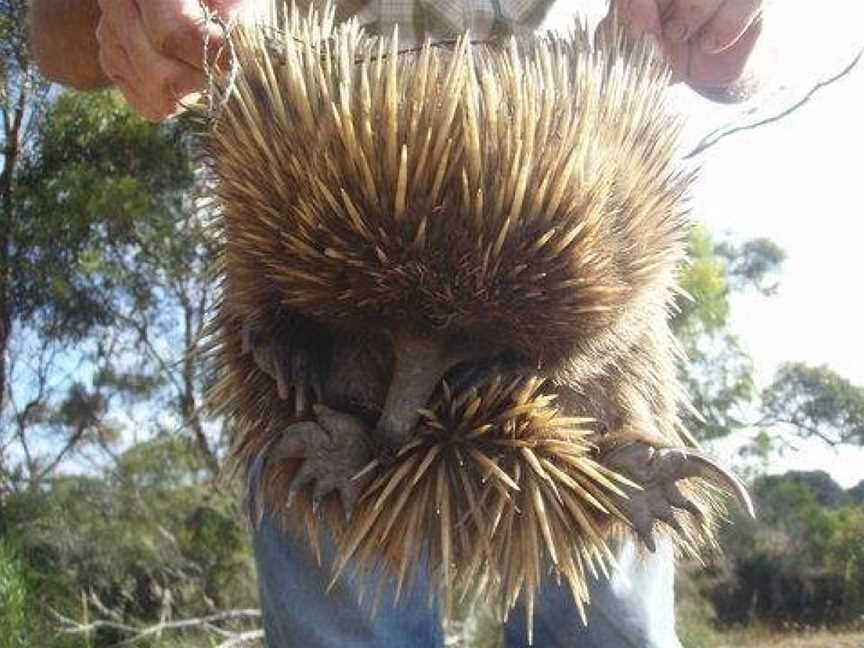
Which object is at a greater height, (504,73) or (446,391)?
(504,73)

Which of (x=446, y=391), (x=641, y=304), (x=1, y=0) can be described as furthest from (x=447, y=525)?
(x=1, y=0)

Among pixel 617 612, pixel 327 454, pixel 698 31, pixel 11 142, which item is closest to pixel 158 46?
pixel 327 454

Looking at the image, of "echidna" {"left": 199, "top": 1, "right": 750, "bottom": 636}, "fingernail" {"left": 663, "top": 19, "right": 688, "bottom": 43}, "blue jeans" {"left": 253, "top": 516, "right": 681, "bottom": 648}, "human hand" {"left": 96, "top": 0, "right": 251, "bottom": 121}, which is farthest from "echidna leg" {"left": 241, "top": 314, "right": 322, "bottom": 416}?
"fingernail" {"left": 663, "top": 19, "right": 688, "bottom": 43}

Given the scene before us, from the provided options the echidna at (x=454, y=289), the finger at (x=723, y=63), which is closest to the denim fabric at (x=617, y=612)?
the echidna at (x=454, y=289)

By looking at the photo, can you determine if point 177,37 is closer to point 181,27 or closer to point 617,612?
point 181,27

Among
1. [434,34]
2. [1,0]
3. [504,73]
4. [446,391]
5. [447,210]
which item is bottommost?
[446,391]

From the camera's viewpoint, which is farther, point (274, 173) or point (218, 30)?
point (218, 30)

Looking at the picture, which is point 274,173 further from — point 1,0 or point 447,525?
point 1,0
